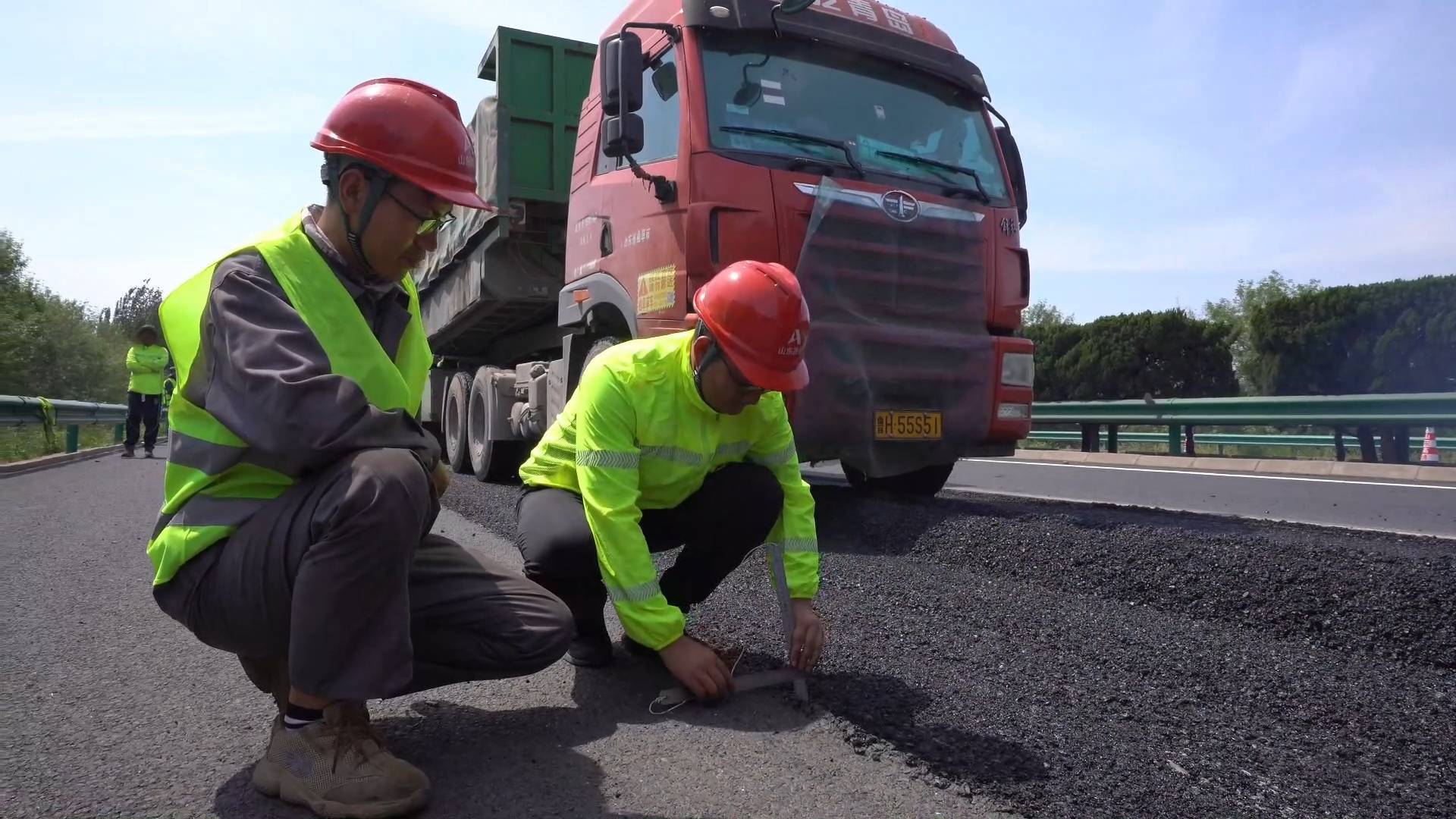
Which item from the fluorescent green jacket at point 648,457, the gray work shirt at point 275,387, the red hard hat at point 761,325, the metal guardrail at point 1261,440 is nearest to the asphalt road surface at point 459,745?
the fluorescent green jacket at point 648,457

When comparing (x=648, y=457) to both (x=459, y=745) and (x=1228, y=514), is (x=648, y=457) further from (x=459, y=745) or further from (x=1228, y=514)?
(x=1228, y=514)

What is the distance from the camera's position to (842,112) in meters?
5.43

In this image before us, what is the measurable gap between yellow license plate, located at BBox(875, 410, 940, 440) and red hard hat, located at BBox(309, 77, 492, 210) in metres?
3.44

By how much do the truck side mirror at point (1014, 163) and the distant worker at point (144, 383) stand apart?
11.6 m

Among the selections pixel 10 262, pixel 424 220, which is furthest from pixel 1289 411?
pixel 10 262

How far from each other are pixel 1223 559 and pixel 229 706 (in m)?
3.61

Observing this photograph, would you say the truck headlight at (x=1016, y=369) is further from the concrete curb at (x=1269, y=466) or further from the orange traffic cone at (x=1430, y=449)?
the orange traffic cone at (x=1430, y=449)

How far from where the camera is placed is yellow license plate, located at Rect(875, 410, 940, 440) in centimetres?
533

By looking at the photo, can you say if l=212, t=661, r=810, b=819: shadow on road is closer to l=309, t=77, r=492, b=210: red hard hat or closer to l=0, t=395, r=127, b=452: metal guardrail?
l=309, t=77, r=492, b=210: red hard hat

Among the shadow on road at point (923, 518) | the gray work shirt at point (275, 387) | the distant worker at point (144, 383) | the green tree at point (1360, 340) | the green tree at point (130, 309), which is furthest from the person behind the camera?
the green tree at point (130, 309)

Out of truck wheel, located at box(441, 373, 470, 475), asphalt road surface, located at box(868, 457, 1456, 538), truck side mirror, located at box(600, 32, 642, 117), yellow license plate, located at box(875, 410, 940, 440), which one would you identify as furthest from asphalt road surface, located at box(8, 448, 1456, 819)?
truck wheel, located at box(441, 373, 470, 475)

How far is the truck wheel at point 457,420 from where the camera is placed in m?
9.52

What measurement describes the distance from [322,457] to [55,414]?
13389 millimetres

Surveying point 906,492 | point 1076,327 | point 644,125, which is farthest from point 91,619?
point 1076,327
